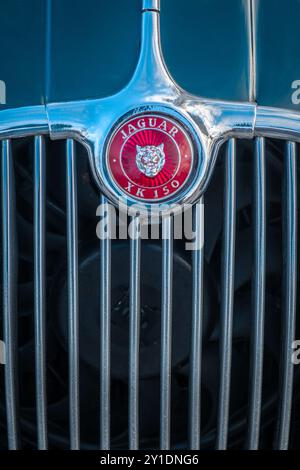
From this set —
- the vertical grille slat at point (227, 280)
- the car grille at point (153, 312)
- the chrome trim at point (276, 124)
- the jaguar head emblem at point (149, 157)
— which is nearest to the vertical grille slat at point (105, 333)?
the car grille at point (153, 312)

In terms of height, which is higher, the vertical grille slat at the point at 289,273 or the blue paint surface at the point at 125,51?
the blue paint surface at the point at 125,51

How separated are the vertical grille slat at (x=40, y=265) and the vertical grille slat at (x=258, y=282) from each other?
44cm

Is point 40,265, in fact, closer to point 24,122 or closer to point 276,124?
point 24,122

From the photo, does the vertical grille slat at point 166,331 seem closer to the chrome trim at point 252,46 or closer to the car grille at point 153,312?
the car grille at point 153,312

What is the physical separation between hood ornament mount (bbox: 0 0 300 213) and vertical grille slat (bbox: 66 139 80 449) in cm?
5

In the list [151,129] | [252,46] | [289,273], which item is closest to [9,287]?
[151,129]

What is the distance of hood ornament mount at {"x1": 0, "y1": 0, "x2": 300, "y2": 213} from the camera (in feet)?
4.44

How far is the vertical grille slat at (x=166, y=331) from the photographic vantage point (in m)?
1.38

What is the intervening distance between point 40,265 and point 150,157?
1.06 ft

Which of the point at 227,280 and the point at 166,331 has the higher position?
the point at 227,280

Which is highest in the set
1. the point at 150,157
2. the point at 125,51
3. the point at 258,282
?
the point at 125,51

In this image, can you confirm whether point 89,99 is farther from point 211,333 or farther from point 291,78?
point 211,333

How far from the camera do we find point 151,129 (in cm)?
135
